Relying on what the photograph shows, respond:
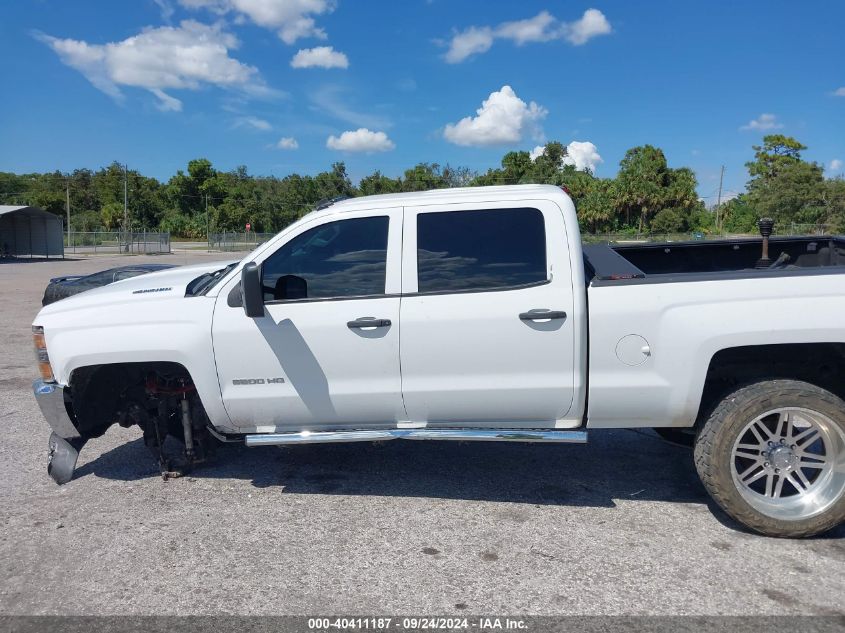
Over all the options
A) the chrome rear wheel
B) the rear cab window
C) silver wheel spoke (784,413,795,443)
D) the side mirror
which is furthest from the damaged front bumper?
silver wheel spoke (784,413,795,443)

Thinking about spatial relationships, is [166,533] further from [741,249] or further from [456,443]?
[741,249]

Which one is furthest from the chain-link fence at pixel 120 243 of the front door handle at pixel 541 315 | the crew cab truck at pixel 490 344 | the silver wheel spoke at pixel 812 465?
the silver wheel spoke at pixel 812 465

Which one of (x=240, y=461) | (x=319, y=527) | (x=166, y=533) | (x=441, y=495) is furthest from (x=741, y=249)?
(x=166, y=533)

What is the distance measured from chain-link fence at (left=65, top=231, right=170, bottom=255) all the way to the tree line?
518 inches

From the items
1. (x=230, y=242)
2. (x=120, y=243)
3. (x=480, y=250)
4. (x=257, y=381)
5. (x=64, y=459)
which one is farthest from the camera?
(x=230, y=242)

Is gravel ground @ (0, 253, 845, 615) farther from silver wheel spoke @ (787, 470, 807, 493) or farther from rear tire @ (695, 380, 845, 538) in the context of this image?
silver wheel spoke @ (787, 470, 807, 493)

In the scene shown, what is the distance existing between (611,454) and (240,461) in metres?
2.96

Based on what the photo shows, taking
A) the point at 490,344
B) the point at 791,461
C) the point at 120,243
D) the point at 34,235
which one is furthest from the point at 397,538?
the point at 120,243

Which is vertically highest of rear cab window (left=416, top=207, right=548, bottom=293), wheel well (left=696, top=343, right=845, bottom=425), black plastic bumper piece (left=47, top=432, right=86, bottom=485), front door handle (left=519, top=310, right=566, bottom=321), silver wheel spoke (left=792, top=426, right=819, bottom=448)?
rear cab window (left=416, top=207, right=548, bottom=293)

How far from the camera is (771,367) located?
412 cm

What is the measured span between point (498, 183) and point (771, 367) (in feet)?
248

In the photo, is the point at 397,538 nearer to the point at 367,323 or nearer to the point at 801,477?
the point at 367,323

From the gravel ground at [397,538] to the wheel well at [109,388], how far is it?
0.51m

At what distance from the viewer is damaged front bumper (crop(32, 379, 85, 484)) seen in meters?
4.48
